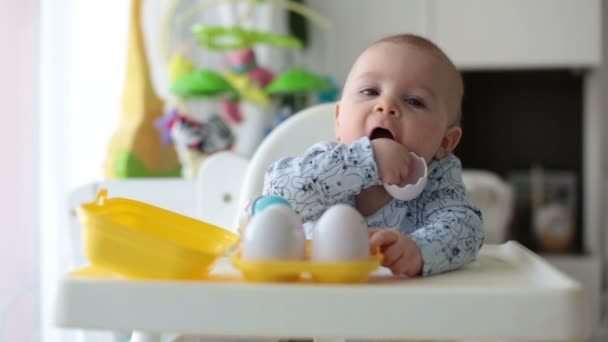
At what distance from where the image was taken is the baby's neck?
0.78 m

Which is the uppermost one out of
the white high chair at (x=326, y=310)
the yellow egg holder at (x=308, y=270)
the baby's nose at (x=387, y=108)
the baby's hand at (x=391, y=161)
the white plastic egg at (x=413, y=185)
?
the baby's nose at (x=387, y=108)

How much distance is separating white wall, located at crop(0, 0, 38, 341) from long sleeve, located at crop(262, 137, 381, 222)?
2.18 feet

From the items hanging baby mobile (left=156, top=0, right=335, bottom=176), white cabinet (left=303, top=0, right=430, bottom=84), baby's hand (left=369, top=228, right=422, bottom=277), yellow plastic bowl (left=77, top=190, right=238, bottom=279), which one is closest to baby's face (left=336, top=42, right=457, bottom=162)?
baby's hand (left=369, top=228, right=422, bottom=277)

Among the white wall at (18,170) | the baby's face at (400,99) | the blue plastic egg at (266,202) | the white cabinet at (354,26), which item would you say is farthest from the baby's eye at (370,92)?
the white cabinet at (354,26)

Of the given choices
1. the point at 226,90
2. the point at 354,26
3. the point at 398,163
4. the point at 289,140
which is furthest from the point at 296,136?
the point at 354,26

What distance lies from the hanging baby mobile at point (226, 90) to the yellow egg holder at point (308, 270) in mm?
1089

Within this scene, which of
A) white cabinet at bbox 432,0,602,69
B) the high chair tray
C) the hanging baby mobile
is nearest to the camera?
the high chair tray

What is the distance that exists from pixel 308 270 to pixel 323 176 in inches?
6.8

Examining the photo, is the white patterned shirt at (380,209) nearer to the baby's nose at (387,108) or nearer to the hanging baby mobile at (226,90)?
the baby's nose at (387,108)

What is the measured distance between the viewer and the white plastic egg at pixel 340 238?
564 millimetres

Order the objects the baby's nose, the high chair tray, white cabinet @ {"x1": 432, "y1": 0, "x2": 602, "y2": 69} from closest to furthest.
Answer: the high chair tray
the baby's nose
white cabinet @ {"x1": 432, "y1": 0, "x2": 602, "y2": 69}

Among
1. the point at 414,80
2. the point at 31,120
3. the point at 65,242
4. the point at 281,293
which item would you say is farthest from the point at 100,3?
the point at 281,293

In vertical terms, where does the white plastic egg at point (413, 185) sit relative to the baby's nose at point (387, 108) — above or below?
below

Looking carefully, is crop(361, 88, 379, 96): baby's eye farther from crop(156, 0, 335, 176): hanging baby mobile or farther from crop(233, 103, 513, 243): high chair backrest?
crop(156, 0, 335, 176): hanging baby mobile
